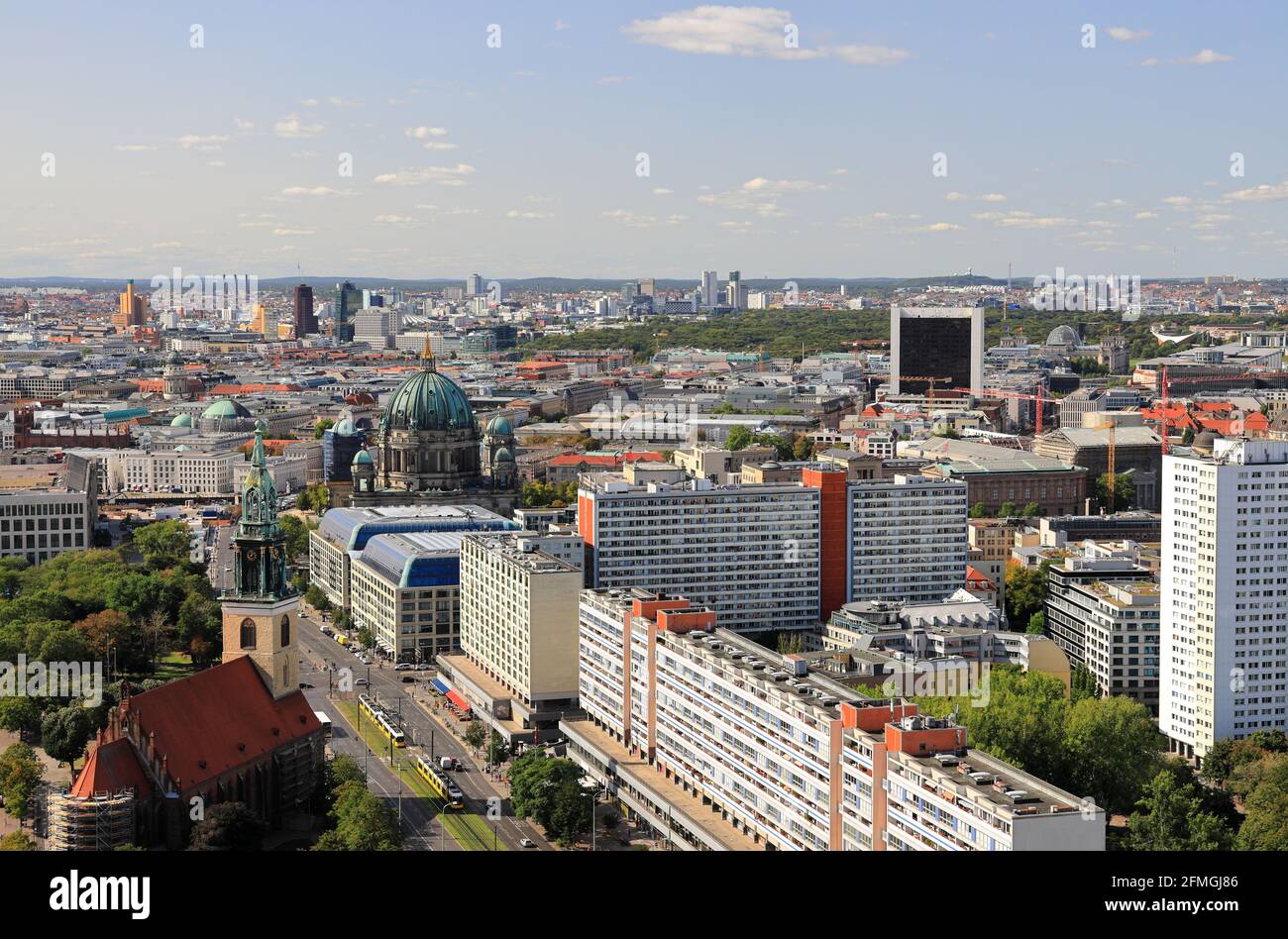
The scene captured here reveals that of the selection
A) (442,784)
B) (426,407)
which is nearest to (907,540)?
(442,784)

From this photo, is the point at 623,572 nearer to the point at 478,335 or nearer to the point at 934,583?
the point at 934,583

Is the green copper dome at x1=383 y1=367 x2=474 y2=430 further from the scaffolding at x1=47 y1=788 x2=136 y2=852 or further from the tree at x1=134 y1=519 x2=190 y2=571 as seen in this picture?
the scaffolding at x1=47 y1=788 x2=136 y2=852

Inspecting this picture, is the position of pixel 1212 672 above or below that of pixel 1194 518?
below

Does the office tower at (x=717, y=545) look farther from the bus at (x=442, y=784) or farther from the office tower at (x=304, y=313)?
the office tower at (x=304, y=313)

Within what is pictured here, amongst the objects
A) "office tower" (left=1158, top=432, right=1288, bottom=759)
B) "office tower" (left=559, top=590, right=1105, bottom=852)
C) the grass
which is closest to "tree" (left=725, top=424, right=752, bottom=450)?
"office tower" (left=1158, top=432, right=1288, bottom=759)

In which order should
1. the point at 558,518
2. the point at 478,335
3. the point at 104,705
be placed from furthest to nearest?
the point at 478,335 → the point at 558,518 → the point at 104,705

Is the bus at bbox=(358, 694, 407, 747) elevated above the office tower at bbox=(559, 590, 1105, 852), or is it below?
below

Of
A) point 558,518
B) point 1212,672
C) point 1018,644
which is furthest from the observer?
point 558,518
